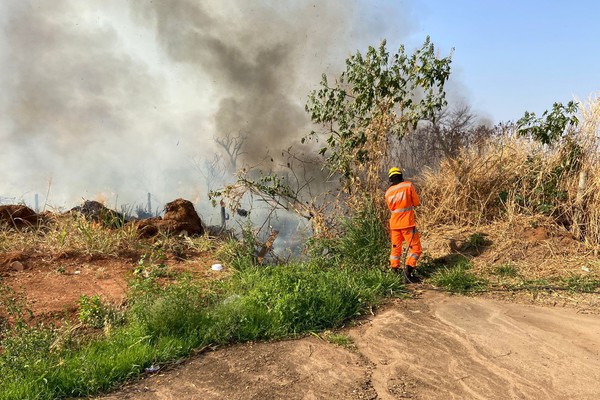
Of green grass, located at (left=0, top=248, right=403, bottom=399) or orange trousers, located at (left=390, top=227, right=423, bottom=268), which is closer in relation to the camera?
green grass, located at (left=0, top=248, right=403, bottom=399)

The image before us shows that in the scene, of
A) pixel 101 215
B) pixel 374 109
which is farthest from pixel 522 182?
pixel 101 215

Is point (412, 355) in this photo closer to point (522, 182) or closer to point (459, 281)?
point (459, 281)

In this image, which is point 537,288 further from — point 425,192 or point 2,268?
point 2,268

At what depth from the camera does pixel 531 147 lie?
25.5 ft

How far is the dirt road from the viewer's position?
308cm

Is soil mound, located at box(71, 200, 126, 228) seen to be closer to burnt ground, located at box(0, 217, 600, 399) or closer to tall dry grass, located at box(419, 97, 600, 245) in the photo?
burnt ground, located at box(0, 217, 600, 399)

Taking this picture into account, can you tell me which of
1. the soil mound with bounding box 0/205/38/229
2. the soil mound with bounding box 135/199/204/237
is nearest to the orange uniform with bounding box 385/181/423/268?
the soil mound with bounding box 135/199/204/237

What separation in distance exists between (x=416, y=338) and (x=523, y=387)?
3.28 ft

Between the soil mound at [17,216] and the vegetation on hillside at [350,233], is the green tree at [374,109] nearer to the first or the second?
the vegetation on hillside at [350,233]

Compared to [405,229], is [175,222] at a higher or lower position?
higher

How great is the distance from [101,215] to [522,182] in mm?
7640

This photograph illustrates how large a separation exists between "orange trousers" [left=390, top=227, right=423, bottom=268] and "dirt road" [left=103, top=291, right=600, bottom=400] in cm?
132

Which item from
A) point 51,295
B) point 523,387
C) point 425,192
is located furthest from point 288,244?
point 523,387

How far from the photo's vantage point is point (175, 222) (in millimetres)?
8906
